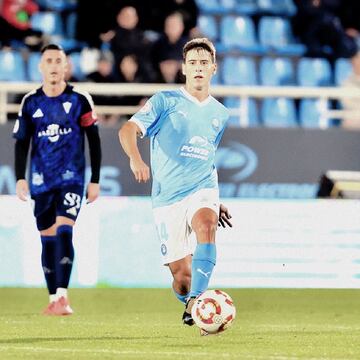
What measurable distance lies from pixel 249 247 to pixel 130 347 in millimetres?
6048

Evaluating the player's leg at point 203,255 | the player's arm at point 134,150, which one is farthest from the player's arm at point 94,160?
the player's leg at point 203,255

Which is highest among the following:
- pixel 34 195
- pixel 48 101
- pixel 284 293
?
pixel 48 101

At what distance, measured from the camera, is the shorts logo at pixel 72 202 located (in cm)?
1061

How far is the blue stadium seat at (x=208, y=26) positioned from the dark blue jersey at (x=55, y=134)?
827cm

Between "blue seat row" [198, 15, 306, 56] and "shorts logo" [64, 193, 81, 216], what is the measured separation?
8.15 m

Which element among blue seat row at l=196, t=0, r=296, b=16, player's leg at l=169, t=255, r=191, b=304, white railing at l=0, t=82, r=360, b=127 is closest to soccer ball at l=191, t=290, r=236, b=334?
player's leg at l=169, t=255, r=191, b=304

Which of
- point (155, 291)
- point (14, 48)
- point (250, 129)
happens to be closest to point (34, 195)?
point (155, 291)

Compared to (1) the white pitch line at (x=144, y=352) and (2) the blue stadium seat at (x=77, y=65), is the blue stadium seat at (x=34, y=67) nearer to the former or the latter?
(2) the blue stadium seat at (x=77, y=65)

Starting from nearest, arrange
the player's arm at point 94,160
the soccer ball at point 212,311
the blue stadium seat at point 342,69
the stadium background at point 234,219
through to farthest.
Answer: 1. the soccer ball at point 212,311
2. the stadium background at point 234,219
3. the player's arm at point 94,160
4. the blue stadium seat at point 342,69

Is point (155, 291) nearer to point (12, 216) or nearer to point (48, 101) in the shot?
point (12, 216)

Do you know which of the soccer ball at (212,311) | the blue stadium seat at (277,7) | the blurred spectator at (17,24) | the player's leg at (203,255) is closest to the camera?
the soccer ball at (212,311)

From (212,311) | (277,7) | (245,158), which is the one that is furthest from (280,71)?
(212,311)

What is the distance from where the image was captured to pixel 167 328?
360 inches

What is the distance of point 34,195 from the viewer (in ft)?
35.3
